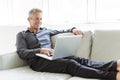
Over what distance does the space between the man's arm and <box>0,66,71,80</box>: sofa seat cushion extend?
0.55ft

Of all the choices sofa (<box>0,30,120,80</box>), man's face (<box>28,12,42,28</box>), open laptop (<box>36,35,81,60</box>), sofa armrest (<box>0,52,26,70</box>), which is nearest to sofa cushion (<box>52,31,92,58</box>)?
sofa (<box>0,30,120,80</box>)

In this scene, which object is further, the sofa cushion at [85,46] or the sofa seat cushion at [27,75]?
the sofa cushion at [85,46]

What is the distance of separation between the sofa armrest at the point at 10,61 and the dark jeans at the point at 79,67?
18cm

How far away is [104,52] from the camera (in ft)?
7.98

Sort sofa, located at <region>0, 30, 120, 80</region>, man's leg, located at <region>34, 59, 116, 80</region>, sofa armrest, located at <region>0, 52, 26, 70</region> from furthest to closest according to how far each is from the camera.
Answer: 1. sofa armrest, located at <region>0, 52, 26, 70</region>
2. sofa, located at <region>0, 30, 120, 80</region>
3. man's leg, located at <region>34, 59, 116, 80</region>

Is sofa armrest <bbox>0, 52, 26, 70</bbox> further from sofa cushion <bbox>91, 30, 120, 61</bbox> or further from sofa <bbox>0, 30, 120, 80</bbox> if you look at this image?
sofa cushion <bbox>91, 30, 120, 61</bbox>

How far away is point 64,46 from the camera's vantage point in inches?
83.7

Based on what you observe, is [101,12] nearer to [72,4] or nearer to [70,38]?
[72,4]

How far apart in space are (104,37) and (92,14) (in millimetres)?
748

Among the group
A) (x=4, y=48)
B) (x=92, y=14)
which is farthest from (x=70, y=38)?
(x=4, y=48)

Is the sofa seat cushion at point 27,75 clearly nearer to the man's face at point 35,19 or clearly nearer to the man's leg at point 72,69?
the man's leg at point 72,69

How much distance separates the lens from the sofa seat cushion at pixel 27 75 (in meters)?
2.05

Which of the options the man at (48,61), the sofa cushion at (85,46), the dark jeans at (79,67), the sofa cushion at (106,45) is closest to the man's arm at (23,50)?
the man at (48,61)

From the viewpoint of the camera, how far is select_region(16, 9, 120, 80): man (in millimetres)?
2041
